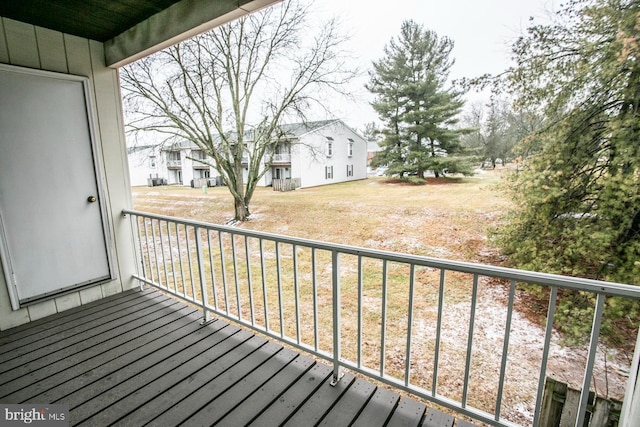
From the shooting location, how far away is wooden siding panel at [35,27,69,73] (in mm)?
2537

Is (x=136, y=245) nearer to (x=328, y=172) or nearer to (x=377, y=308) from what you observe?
(x=377, y=308)

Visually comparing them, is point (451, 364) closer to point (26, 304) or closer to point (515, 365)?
point (515, 365)

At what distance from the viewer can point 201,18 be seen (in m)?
2.10

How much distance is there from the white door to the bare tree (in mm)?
5855

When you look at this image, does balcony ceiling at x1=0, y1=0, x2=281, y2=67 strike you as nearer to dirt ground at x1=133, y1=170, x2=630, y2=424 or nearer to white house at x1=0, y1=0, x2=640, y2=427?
white house at x1=0, y1=0, x2=640, y2=427

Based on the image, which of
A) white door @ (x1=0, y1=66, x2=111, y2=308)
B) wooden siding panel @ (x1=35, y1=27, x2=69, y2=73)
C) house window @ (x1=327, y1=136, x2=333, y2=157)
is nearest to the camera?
white door @ (x1=0, y1=66, x2=111, y2=308)

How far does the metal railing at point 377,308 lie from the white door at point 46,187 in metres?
0.49

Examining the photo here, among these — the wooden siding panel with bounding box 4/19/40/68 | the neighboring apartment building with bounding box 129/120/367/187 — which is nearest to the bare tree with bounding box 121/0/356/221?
the neighboring apartment building with bounding box 129/120/367/187

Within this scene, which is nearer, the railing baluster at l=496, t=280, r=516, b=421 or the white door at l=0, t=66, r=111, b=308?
the railing baluster at l=496, t=280, r=516, b=421

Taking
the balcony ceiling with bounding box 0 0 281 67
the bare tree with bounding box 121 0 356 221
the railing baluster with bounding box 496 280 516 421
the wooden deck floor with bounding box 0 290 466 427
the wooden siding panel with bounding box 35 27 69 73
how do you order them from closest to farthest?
the railing baluster with bounding box 496 280 516 421, the wooden deck floor with bounding box 0 290 466 427, the balcony ceiling with bounding box 0 0 281 67, the wooden siding panel with bounding box 35 27 69 73, the bare tree with bounding box 121 0 356 221

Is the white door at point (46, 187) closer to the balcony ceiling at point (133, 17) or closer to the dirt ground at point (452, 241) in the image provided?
the balcony ceiling at point (133, 17)

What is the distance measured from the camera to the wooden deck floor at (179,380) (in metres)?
1.57

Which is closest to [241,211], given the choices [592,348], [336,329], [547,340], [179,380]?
[179,380]

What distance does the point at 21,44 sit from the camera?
243cm
